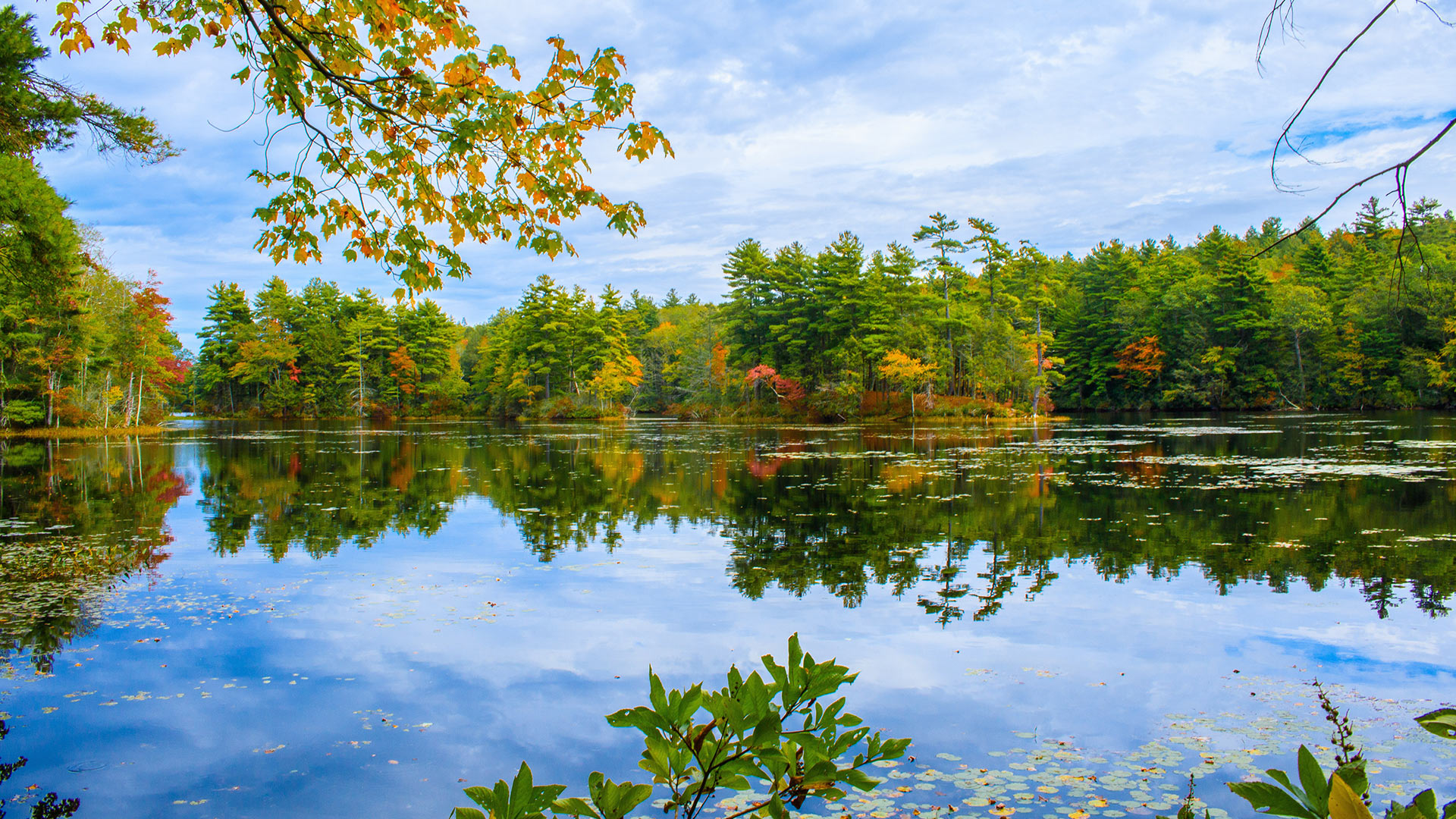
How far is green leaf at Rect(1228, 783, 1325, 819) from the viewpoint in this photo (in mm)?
1048

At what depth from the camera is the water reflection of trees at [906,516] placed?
6.62 meters

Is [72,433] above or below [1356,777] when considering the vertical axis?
above

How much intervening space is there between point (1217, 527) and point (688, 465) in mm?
10122

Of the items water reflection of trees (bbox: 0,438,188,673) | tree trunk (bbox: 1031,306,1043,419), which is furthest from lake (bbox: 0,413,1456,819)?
tree trunk (bbox: 1031,306,1043,419)

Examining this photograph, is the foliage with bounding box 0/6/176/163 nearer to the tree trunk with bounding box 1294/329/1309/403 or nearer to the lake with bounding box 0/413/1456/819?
the lake with bounding box 0/413/1456/819

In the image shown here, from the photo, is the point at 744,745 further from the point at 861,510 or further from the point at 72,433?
the point at 72,433

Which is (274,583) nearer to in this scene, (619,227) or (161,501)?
(619,227)

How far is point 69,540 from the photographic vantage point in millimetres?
8453

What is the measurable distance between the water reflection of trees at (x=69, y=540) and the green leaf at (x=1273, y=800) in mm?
5864

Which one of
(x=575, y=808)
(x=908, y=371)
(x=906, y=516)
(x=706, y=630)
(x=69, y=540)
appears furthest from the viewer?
(x=908, y=371)

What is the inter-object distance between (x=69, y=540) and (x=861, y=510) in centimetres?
882

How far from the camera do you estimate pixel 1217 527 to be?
27.9 feet

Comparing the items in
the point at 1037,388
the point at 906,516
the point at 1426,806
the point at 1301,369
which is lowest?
the point at 906,516

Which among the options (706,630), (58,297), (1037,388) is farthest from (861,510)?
(1037,388)
